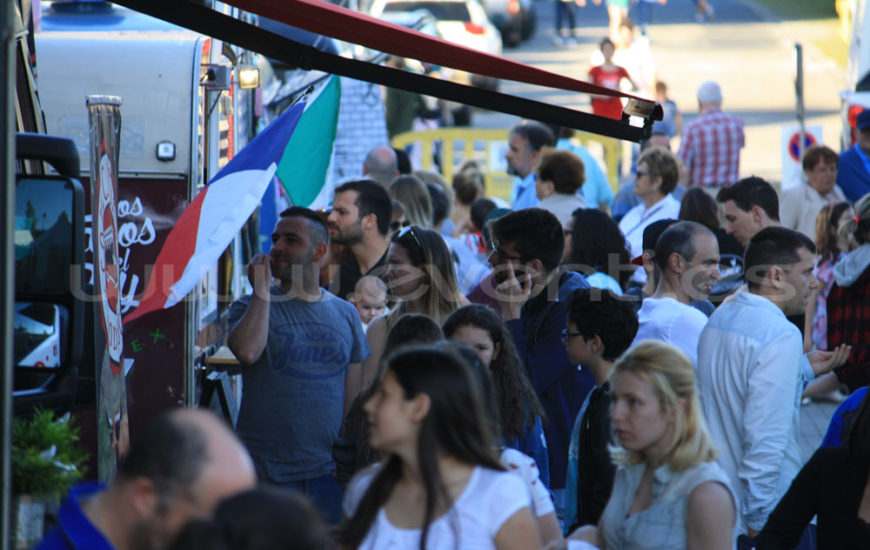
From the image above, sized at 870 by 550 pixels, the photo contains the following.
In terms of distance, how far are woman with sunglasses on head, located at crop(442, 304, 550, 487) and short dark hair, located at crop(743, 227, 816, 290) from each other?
1.21 meters

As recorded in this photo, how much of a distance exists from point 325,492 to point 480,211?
4641mm

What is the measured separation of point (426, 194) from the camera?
841 centimetres

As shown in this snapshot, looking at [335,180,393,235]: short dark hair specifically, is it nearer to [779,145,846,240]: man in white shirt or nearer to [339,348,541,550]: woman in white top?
[339,348,541,550]: woman in white top

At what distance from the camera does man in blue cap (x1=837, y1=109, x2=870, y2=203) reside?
1058 cm

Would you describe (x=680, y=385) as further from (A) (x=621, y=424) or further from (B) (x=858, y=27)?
(B) (x=858, y=27)

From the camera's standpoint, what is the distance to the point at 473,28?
85.3ft

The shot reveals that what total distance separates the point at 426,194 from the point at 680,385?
16.1 ft

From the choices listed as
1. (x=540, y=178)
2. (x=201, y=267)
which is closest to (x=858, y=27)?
(x=540, y=178)

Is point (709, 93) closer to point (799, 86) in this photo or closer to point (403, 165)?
point (799, 86)

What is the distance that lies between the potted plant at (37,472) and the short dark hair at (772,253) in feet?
10.00

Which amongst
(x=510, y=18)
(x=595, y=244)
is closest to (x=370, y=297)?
(x=595, y=244)

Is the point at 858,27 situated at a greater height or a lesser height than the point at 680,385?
greater

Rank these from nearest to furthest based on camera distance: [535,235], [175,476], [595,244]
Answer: [175,476], [535,235], [595,244]

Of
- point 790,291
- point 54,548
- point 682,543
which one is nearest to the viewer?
point 54,548
